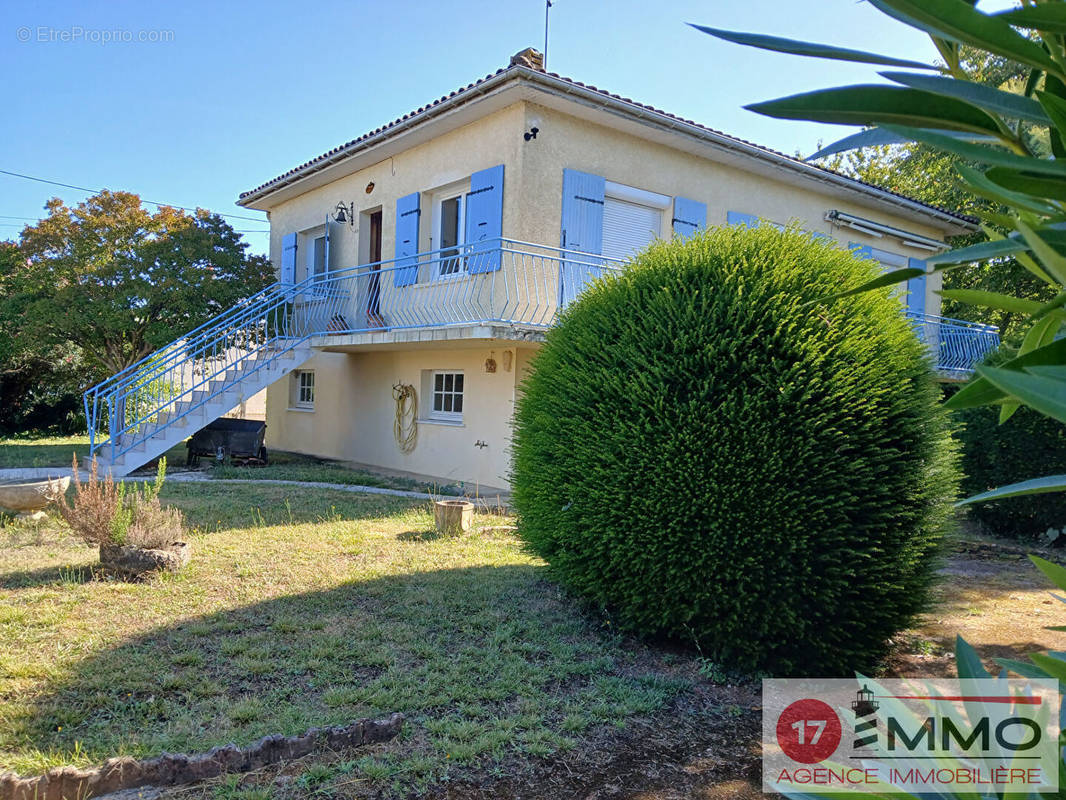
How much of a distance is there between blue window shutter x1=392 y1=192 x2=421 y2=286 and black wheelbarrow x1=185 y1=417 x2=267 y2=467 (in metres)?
3.84

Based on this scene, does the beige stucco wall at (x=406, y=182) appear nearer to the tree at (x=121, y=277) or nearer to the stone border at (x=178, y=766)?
the tree at (x=121, y=277)

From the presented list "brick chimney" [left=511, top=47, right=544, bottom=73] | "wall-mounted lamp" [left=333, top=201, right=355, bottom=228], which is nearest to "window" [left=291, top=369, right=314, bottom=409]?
"wall-mounted lamp" [left=333, top=201, right=355, bottom=228]

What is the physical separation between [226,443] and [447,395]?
402 cm

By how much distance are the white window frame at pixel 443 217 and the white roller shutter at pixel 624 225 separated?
7.52 feet

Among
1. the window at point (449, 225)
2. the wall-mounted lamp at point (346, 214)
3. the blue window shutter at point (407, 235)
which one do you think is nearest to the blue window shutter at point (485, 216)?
the window at point (449, 225)

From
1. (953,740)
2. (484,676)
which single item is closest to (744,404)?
(484,676)

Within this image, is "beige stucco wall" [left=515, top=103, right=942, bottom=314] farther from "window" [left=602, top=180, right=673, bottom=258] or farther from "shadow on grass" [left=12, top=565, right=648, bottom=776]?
"shadow on grass" [left=12, top=565, right=648, bottom=776]

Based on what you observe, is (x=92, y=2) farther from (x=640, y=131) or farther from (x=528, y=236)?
(x=640, y=131)

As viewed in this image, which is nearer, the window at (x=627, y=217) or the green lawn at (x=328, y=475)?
the green lawn at (x=328, y=475)

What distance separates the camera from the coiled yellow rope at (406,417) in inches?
518

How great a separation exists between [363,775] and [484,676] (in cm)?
112

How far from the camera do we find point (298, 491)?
32.8 ft

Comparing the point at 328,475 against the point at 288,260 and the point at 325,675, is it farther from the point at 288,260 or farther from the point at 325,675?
the point at 325,675

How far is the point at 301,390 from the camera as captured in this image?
55.0 ft
